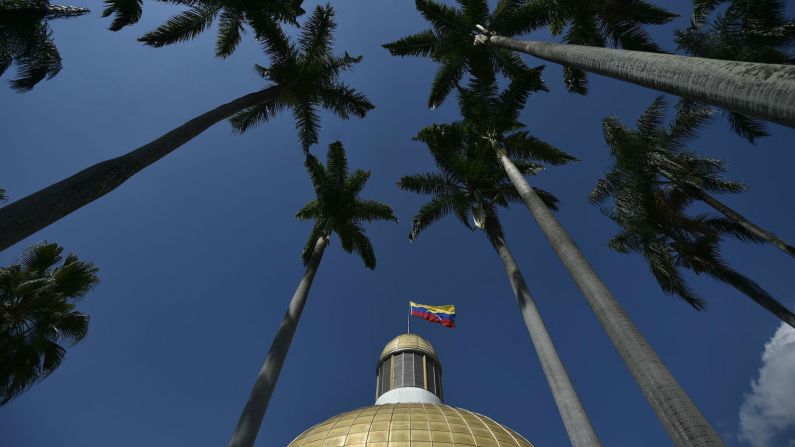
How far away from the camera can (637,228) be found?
19.0 metres

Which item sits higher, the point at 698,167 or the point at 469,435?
the point at 698,167

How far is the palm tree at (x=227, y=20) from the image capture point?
12.7m

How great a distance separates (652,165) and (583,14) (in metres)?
8.61

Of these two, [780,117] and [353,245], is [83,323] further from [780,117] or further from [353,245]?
[780,117]

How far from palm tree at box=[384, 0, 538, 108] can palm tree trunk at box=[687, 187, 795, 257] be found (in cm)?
924

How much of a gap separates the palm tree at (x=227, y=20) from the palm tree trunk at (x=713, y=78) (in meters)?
9.56

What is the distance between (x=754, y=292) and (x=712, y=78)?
15.4m

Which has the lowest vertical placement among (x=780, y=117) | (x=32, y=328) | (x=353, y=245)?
(x=780, y=117)

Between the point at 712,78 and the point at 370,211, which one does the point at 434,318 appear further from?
the point at 712,78

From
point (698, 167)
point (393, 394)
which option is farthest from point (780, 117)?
point (393, 394)

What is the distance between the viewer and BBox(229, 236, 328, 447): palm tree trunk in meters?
9.61

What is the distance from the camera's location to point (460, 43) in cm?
1731

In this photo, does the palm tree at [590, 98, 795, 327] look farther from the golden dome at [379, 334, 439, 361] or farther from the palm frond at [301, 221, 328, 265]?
the golden dome at [379, 334, 439, 361]

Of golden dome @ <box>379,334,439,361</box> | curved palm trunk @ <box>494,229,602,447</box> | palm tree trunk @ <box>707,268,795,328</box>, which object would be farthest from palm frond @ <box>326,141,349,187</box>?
golden dome @ <box>379,334,439,361</box>
